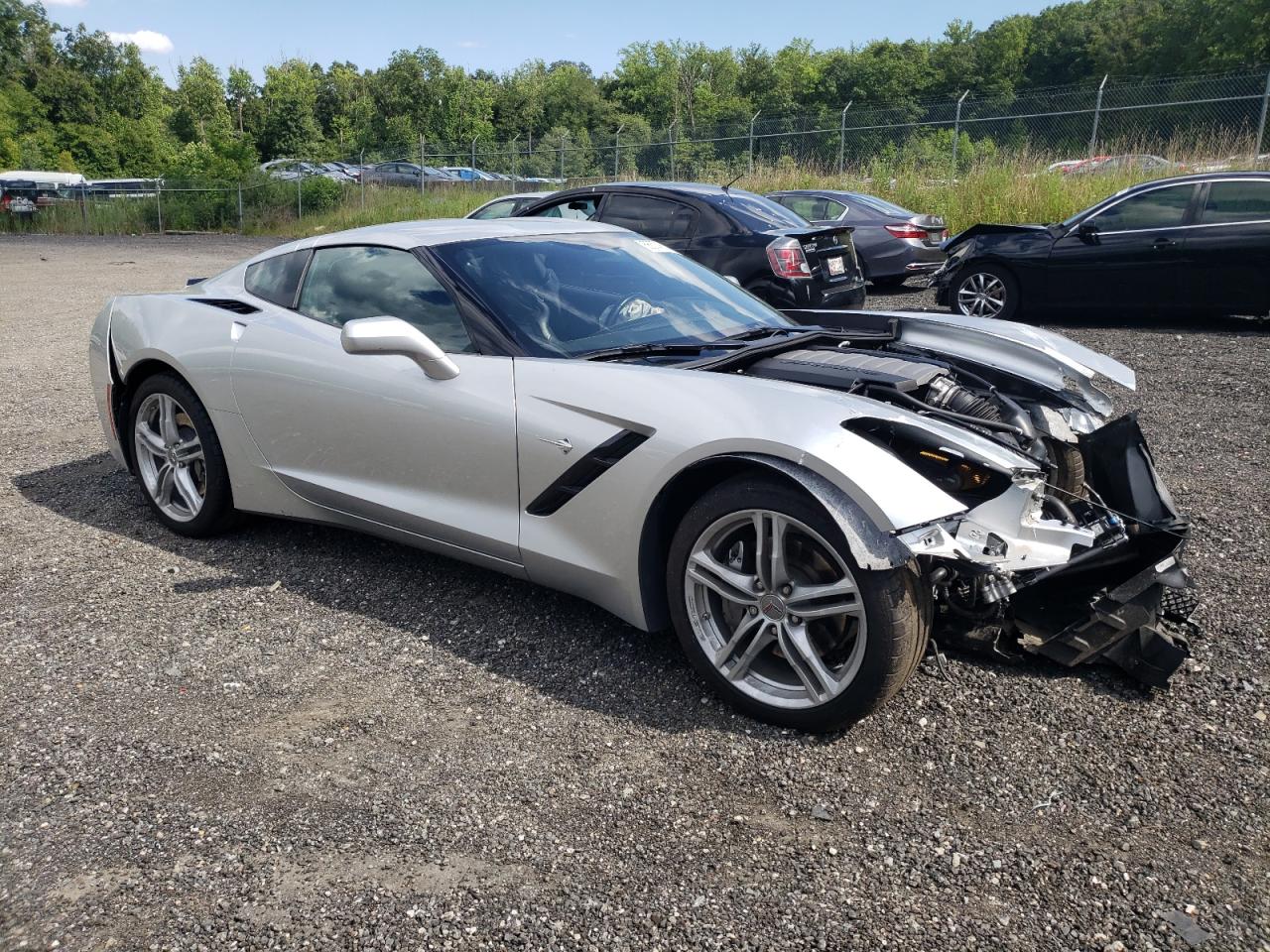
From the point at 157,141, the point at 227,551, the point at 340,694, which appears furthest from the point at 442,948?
the point at 157,141

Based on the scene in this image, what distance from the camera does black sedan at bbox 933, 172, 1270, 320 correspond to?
31.9 feet

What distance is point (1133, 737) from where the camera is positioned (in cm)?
289

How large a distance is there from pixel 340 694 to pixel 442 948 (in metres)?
1.29

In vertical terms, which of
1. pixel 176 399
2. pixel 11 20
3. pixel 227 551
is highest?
pixel 11 20

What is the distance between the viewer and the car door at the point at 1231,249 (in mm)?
9617

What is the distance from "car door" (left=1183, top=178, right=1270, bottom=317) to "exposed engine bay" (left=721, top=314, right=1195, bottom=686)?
7269 millimetres

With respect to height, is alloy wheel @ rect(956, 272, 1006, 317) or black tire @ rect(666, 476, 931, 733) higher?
black tire @ rect(666, 476, 931, 733)

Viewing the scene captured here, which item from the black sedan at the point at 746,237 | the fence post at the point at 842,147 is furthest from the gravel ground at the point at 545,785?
the fence post at the point at 842,147

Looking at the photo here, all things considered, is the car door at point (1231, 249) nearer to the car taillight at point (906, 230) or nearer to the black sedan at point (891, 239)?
the black sedan at point (891, 239)

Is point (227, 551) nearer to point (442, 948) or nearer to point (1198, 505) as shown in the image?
point (442, 948)

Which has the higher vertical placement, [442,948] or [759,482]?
[759,482]

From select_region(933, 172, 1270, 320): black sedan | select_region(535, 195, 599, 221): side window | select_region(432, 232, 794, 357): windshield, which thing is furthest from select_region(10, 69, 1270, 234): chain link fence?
select_region(432, 232, 794, 357): windshield

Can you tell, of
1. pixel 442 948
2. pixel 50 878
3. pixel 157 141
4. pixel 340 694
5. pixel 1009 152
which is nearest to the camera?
pixel 442 948

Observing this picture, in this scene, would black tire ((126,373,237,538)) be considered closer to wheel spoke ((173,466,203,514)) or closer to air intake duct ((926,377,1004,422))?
wheel spoke ((173,466,203,514))
